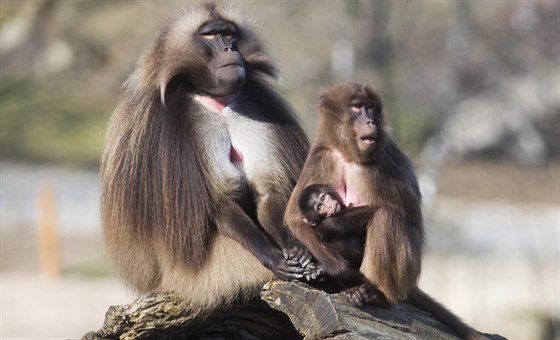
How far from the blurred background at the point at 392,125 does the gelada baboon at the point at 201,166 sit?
16.3 feet

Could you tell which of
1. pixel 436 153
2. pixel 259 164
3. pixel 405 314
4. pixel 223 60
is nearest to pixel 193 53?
pixel 223 60

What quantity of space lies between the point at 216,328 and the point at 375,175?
1.57 metres

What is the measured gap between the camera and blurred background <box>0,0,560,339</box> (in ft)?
43.1

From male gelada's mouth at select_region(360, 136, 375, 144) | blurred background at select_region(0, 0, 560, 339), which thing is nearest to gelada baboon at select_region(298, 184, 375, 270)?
male gelada's mouth at select_region(360, 136, 375, 144)

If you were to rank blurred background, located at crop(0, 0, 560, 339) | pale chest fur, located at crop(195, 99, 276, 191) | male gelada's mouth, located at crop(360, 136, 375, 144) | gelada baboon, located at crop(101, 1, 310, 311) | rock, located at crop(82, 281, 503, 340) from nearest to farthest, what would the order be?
rock, located at crop(82, 281, 503, 340) → male gelada's mouth, located at crop(360, 136, 375, 144) → gelada baboon, located at crop(101, 1, 310, 311) → pale chest fur, located at crop(195, 99, 276, 191) → blurred background, located at crop(0, 0, 560, 339)

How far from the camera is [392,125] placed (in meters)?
13.6

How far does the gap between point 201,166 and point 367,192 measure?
1.08 m

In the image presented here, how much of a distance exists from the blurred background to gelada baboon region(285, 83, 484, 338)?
5319 mm

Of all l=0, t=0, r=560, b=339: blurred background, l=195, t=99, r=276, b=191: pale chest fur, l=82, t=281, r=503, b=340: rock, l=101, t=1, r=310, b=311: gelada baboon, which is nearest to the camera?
l=82, t=281, r=503, b=340: rock

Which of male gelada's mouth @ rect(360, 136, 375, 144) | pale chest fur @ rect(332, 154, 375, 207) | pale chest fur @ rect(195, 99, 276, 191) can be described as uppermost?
pale chest fur @ rect(195, 99, 276, 191)

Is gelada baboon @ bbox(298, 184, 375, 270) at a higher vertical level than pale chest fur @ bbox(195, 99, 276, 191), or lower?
lower

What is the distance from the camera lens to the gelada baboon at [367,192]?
506 centimetres

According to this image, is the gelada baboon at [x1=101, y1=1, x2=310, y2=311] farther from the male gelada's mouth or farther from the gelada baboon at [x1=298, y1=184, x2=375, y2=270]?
the male gelada's mouth

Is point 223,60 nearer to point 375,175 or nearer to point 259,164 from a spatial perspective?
point 259,164
